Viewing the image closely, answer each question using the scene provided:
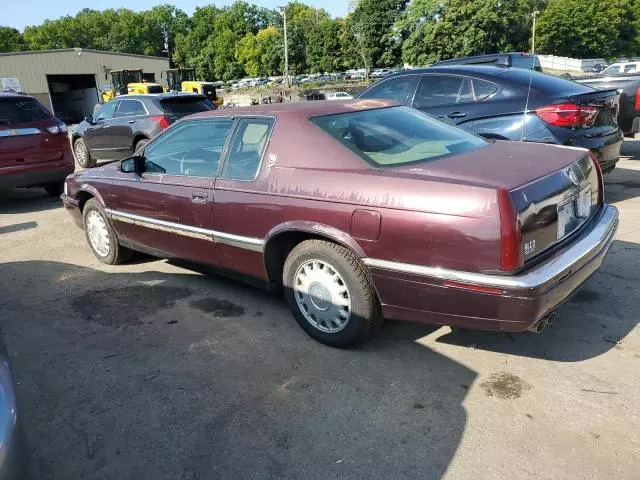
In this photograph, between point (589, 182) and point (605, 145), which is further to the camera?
point (605, 145)

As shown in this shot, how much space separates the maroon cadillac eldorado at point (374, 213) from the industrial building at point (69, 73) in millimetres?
40294

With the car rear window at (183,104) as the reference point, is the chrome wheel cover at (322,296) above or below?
below

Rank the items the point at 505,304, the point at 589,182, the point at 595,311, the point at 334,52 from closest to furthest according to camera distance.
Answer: the point at 505,304 → the point at 589,182 → the point at 595,311 → the point at 334,52

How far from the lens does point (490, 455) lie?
97.4 inches

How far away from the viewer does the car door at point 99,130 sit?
1176 cm

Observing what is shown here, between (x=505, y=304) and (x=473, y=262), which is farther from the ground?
(x=473, y=262)

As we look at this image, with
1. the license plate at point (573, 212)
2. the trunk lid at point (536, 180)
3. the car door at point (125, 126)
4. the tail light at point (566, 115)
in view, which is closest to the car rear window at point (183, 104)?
the car door at point (125, 126)

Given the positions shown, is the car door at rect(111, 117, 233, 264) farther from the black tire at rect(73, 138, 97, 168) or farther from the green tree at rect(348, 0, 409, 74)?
the green tree at rect(348, 0, 409, 74)

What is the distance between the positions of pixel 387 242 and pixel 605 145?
418cm

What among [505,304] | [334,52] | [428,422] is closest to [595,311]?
[505,304]

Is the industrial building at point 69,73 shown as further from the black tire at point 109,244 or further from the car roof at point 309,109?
the car roof at point 309,109

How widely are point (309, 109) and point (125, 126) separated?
843 cm

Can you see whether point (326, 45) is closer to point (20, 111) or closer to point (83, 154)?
point (83, 154)

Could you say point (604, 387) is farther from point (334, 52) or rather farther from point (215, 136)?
point (334, 52)
